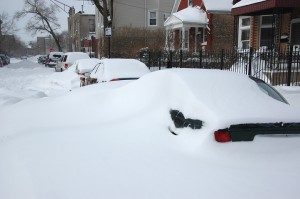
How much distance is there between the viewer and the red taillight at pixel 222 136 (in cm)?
329

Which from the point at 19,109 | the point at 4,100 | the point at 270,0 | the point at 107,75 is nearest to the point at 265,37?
the point at 270,0

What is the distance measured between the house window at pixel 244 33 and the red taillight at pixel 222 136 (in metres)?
19.3

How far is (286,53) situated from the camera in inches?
510

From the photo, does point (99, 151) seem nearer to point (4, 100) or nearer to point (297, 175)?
point (297, 175)

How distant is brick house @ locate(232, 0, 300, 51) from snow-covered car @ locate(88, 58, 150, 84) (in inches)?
278

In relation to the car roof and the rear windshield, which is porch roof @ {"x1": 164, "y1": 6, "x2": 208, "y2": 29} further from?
the rear windshield

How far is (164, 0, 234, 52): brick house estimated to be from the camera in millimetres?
26328

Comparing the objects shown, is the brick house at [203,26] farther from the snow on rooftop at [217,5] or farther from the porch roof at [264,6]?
the porch roof at [264,6]

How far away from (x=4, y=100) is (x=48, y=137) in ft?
21.5

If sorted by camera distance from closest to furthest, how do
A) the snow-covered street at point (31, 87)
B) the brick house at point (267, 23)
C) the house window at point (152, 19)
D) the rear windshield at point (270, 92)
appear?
the rear windshield at point (270, 92), the snow-covered street at point (31, 87), the brick house at point (267, 23), the house window at point (152, 19)

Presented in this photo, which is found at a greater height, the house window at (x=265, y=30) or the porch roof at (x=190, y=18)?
the porch roof at (x=190, y=18)

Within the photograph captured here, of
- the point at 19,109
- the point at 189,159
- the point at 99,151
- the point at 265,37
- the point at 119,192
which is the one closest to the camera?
the point at 119,192

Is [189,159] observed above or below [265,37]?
below

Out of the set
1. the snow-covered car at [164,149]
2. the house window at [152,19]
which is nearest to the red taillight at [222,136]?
the snow-covered car at [164,149]
